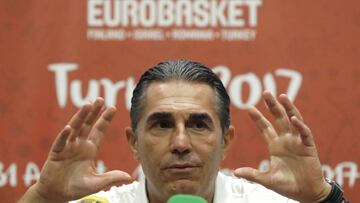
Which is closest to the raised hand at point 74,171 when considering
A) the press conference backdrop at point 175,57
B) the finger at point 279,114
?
the finger at point 279,114

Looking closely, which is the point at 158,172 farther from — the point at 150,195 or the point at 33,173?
the point at 33,173

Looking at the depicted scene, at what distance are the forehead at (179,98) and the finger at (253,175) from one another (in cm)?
15

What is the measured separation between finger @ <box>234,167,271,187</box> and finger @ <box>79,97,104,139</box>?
0.34m

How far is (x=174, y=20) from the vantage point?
95.9 inches

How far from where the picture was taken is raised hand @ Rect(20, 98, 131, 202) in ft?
5.73

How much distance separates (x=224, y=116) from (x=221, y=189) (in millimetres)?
203

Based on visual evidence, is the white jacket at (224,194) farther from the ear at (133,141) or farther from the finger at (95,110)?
the finger at (95,110)

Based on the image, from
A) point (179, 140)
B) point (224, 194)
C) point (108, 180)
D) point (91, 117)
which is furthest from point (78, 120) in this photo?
point (224, 194)

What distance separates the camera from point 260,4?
7.96 ft

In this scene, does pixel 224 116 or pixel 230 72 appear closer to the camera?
pixel 224 116

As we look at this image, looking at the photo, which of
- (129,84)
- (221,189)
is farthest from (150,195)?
(129,84)

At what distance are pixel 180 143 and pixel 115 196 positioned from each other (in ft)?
1.32

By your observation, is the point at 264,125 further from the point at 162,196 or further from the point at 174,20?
the point at 174,20

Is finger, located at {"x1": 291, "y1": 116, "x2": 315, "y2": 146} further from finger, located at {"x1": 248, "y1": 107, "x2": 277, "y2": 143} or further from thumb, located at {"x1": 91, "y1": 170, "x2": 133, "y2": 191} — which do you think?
thumb, located at {"x1": 91, "y1": 170, "x2": 133, "y2": 191}
